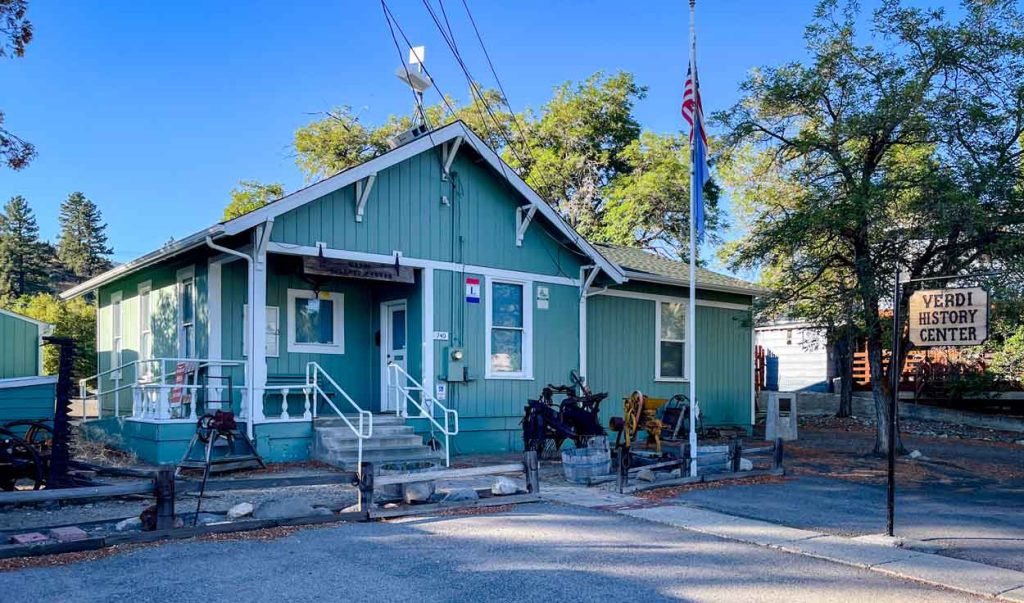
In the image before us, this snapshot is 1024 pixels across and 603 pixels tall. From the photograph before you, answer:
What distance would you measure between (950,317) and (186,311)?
448 inches

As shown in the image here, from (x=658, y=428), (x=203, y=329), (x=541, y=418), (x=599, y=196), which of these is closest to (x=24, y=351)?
(x=203, y=329)

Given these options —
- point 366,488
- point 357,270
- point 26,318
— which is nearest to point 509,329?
point 357,270

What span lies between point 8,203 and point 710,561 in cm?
7128

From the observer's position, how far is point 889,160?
14133 mm

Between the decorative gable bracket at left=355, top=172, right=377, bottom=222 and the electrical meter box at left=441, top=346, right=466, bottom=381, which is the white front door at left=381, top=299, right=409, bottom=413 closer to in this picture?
the electrical meter box at left=441, top=346, right=466, bottom=381

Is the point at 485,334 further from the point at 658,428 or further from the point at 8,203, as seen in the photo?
the point at 8,203

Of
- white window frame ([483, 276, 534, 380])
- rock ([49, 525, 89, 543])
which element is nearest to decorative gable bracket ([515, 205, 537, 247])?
white window frame ([483, 276, 534, 380])

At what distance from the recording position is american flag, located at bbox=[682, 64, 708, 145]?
37.9 ft

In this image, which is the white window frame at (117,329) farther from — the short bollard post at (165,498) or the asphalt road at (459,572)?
the asphalt road at (459,572)

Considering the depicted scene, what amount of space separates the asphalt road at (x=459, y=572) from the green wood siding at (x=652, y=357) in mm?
8675

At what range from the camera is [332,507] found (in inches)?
347

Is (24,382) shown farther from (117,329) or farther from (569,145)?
(569,145)

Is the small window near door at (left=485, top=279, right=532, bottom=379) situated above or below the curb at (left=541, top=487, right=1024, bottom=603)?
above

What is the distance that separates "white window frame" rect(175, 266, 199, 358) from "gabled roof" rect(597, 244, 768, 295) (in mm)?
7817
